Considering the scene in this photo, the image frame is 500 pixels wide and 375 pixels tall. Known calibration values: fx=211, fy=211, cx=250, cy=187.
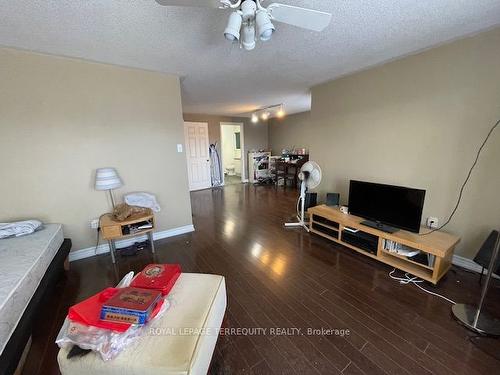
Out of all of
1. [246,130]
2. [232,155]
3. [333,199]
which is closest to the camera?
[333,199]

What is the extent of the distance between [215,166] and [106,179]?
14.6ft

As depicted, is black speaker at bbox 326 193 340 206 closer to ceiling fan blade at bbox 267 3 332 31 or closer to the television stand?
the television stand

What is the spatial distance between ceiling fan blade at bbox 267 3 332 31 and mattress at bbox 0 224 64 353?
2.26 metres

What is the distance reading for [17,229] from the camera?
6.54 ft

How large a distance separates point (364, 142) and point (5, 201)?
4.26 m

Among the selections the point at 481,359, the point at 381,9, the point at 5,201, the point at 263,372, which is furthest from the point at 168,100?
the point at 481,359

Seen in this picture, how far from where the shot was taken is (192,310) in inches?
47.2

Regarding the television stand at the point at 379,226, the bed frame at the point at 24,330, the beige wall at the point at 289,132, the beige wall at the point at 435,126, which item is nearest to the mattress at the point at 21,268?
the bed frame at the point at 24,330

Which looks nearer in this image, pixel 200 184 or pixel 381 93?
pixel 381 93

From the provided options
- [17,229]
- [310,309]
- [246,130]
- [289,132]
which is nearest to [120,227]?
[17,229]

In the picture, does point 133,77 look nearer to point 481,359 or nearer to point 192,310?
point 192,310

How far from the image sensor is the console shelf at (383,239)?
1.90 meters

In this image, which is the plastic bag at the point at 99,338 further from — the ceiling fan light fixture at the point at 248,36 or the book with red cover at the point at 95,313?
the ceiling fan light fixture at the point at 248,36

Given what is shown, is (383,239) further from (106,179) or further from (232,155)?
(232,155)
